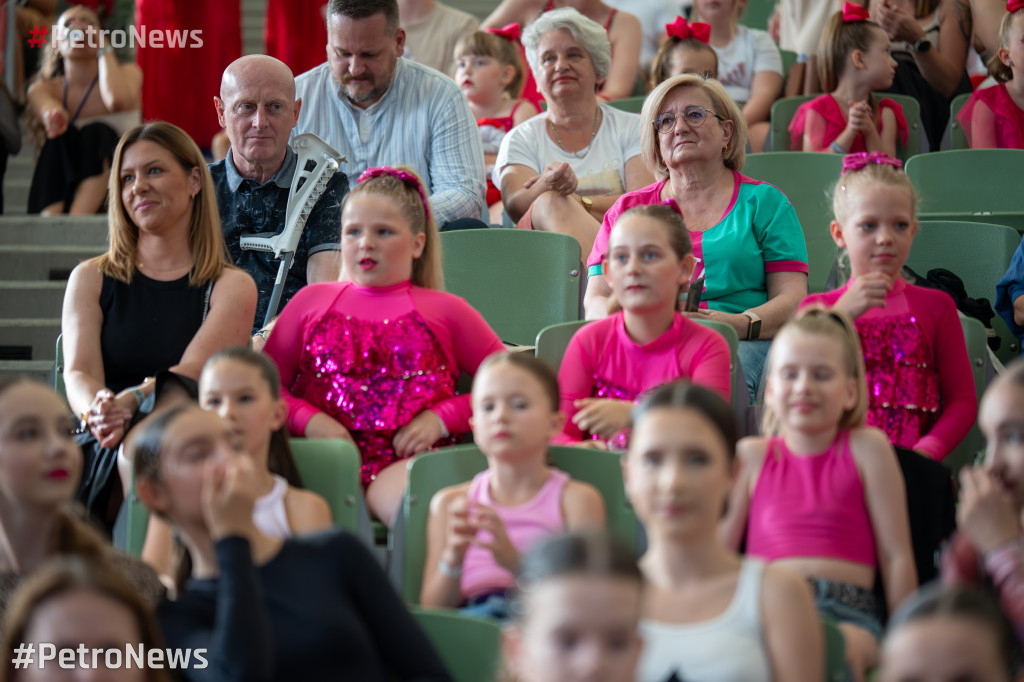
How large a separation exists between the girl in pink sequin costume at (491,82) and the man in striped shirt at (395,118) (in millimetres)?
898

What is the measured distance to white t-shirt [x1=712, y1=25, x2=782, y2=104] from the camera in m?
5.00

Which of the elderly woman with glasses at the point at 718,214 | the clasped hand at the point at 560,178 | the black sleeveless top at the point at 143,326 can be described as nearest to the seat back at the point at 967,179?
the elderly woman with glasses at the point at 718,214

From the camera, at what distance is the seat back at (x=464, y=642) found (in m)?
1.69

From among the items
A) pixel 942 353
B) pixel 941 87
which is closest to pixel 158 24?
pixel 941 87

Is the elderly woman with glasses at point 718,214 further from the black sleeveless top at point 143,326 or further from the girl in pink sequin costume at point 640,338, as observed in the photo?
the black sleeveless top at point 143,326

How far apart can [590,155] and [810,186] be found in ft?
2.44

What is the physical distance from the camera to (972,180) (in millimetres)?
3863

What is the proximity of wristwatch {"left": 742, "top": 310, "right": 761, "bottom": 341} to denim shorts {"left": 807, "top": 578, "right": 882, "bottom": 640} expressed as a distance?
108 centimetres

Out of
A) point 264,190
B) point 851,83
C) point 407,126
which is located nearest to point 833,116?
point 851,83

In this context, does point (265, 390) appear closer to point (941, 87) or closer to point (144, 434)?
point (144, 434)

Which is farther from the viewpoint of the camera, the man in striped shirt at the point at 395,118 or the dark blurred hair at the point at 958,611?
the man in striped shirt at the point at 395,118

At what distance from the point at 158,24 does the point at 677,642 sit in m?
5.16

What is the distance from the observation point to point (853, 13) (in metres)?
4.30

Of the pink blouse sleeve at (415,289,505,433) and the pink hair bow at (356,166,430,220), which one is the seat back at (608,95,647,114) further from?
the pink blouse sleeve at (415,289,505,433)
